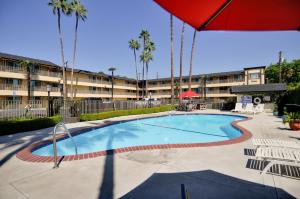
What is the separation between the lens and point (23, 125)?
11242 millimetres

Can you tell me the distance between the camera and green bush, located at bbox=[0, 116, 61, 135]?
406 inches

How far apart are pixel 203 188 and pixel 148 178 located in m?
1.23

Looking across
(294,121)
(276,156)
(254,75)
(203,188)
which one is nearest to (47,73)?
(294,121)

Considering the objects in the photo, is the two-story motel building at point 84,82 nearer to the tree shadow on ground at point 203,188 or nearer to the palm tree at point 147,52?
the palm tree at point 147,52

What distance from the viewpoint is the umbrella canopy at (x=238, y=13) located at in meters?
2.40

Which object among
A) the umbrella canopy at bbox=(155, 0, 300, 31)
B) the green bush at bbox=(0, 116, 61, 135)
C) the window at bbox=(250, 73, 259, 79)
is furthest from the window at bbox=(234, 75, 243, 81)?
the umbrella canopy at bbox=(155, 0, 300, 31)

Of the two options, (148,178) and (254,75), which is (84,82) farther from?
(148,178)

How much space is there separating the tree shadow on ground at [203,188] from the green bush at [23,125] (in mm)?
9969

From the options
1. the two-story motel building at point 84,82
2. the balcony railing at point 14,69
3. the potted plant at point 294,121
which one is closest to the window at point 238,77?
the two-story motel building at point 84,82

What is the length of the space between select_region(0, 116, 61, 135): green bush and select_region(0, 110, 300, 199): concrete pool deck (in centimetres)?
521

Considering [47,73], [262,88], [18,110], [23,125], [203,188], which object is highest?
[47,73]

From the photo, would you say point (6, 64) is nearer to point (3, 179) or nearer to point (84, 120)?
point (84, 120)

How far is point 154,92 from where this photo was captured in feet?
212

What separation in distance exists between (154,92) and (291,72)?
39764mm
